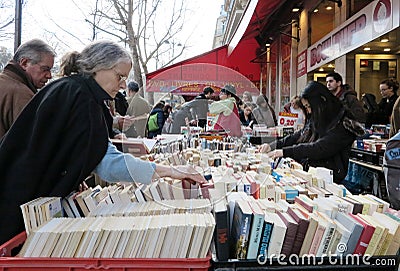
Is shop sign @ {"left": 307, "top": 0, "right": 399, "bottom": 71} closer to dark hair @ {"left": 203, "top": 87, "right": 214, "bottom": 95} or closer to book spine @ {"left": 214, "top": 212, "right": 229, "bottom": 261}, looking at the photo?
dark hair @ {"left": 203, "top": 87, "right": 214, "bottom": 95}

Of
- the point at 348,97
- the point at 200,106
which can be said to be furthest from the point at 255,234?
the point at 348,97

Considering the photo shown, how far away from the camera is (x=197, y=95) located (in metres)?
3.09

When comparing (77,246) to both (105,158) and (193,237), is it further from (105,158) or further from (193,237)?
(105,158)

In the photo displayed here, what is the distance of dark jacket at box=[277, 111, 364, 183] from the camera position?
3135 millimetres

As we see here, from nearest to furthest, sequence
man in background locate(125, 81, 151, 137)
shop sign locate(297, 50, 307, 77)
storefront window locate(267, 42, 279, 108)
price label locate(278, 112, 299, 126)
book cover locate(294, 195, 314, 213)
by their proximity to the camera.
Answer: book cover locate(294, 195, 314, 213)
man in background locate(125, 81, 151, 137)
price label locate(278, 112, 299, 126)
shop sign locate(297, 50, 307, 77)
storefront window locate(267, 42, 279, 108)

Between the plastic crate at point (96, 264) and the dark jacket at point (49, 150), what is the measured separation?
1.21 ft

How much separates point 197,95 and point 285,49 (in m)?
9.83

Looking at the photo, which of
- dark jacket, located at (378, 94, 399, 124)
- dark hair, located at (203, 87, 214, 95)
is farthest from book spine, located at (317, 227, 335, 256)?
dark jacket, located at (378, 94, 399, 124)

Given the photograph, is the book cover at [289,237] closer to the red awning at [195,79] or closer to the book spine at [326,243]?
the book spine at [326,243]

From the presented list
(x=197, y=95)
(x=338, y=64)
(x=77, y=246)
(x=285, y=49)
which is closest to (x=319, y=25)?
(x=338, y=64)

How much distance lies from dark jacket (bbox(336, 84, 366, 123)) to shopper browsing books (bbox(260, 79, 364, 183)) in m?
0.11

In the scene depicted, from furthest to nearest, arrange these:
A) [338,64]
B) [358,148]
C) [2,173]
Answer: [338,64], [358,148], [2,173]

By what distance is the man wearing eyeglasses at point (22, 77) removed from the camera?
8.25 ft

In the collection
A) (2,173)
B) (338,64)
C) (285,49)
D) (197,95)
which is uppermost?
(285,49)
